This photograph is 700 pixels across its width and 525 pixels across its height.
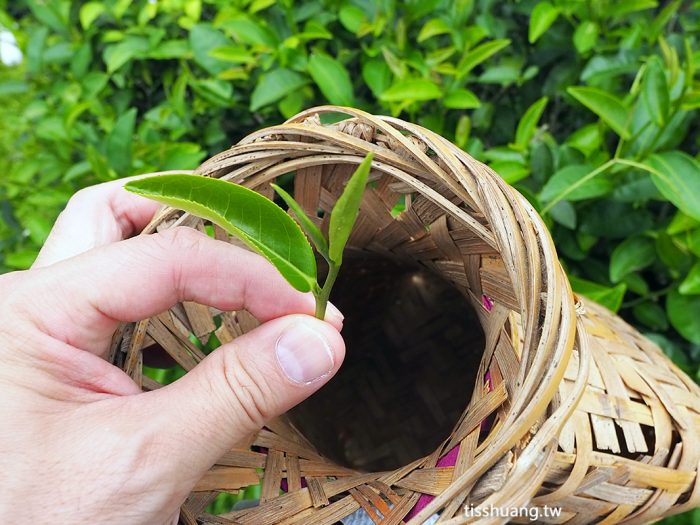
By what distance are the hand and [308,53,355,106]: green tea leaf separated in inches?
14.8

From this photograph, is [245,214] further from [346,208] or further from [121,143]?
[121,143]

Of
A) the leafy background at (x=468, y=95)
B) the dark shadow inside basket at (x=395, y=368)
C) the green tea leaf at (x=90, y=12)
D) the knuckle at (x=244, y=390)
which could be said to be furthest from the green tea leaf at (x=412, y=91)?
the green tea leaf at (x=90, y=12)

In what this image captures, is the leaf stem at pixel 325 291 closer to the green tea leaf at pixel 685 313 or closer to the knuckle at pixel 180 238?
the knuckle at pixel 180 238

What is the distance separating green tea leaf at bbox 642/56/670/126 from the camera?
735 mm

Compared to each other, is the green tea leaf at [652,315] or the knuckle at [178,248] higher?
the knuckle at [178,248]

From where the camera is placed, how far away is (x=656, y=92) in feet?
2.43

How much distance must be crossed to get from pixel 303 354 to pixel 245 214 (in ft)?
0.44

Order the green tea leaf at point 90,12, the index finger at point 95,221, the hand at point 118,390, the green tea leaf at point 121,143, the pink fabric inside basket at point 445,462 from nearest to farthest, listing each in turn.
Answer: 1. the hand at point 118,390
2. the pink fabric inside basket at point 445,462
3. the index finger at point 95,221
4. the green tea leaf at point 121,143
5. the green tea leaf at point 90,12

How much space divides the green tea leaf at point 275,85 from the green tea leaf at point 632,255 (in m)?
0.53

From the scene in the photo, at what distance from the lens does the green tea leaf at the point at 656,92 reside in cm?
73

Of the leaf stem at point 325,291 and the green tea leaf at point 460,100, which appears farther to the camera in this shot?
the green tea leaf at point 460,100

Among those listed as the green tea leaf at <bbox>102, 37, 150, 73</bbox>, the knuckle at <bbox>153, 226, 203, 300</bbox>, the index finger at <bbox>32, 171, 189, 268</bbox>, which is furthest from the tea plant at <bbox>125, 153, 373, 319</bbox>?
the green tea leaf at <bbox>102, 37, 150, 73</bbox>

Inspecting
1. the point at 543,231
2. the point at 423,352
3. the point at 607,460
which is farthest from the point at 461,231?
the point at 423,352

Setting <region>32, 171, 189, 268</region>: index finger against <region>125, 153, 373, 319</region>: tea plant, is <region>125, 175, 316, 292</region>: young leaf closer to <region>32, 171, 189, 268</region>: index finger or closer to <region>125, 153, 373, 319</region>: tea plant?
<region>125, 153, 373, 319</region>: tea plant
